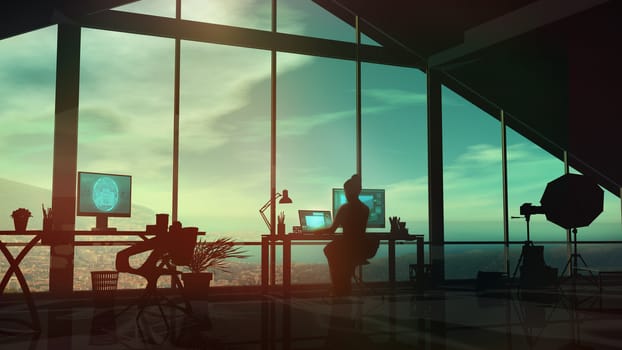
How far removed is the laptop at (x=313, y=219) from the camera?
7875mm

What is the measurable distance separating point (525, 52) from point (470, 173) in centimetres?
196

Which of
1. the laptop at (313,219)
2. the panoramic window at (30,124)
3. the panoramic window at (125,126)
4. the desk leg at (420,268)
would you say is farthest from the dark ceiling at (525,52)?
the laptop at (313,219)

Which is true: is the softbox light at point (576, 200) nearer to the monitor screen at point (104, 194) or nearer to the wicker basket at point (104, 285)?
the monitor screen at point (104, 194)

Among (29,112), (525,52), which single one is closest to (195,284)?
(29,112)

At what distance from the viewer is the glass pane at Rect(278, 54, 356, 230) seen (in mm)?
8320

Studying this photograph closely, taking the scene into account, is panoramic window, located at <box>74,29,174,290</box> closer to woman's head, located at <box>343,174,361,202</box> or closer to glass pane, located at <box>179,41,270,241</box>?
glass pane, located at <box>179,41,270,241</box>

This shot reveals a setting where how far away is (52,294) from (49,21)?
128 inches

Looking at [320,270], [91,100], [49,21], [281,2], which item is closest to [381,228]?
[320,270]

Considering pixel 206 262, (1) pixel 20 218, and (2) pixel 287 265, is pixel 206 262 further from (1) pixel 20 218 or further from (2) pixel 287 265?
(1) pixel 20 218

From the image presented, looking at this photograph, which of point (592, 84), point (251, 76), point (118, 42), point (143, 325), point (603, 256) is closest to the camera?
point (143, 325)

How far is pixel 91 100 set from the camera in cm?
752

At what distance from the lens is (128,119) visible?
24.6ft

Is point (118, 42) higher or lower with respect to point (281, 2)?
lower

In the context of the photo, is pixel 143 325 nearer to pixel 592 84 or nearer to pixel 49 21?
pixel 49 21
